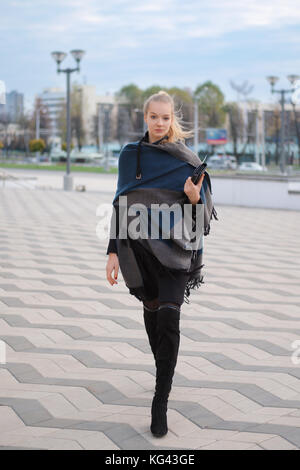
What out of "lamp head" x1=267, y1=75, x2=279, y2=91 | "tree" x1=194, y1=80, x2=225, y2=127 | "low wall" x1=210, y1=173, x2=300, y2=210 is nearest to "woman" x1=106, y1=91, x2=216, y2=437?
"low wall" x1=210, y1=173, x2=300, y2=210

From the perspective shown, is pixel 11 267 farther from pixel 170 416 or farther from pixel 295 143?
pixel 295 143

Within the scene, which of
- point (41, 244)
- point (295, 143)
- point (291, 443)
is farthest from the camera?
point (295, 143)

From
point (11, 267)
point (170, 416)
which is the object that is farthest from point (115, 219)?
point (11, 267)

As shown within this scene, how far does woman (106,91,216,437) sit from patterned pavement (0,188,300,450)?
0.38 meters

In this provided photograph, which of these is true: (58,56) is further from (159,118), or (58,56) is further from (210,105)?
(210,105)

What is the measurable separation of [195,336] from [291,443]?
2026 mm

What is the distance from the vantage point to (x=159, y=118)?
3.41 m

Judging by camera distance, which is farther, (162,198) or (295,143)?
(295,143)

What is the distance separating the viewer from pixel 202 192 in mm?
3400
